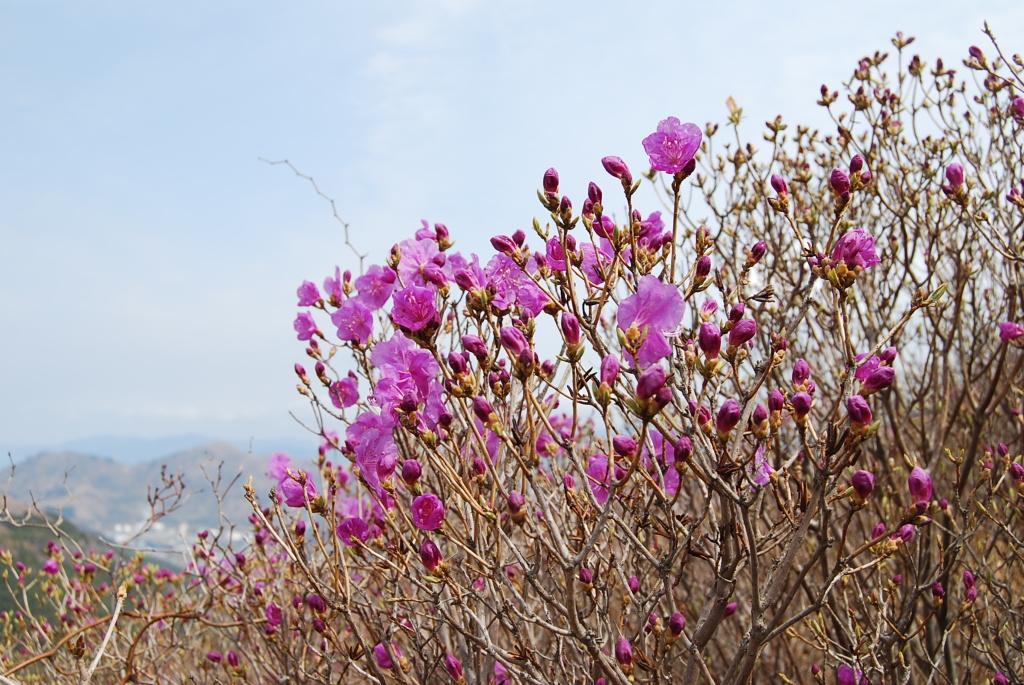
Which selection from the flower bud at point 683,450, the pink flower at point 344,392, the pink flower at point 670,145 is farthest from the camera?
the pink flower at point 344,392

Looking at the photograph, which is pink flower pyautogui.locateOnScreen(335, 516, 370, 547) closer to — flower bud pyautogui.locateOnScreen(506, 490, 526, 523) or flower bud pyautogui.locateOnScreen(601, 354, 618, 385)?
flower bud pyautogui.locateOnScreen(506, 490, 526, 523)

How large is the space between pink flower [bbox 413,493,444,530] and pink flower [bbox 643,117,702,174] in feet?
3.41

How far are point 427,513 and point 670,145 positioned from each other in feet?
3.75

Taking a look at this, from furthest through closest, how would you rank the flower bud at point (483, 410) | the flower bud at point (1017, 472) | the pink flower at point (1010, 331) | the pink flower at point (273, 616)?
the pink flower at point (273, 616)
the pink flower at point (1010, 331)
the flower bud at point (1017, 472)
the flower bud at point (483, 410)

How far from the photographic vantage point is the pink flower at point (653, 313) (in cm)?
146

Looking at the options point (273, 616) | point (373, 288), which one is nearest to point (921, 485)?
point (373, 288)

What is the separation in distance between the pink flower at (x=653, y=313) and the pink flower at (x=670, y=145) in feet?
1.56

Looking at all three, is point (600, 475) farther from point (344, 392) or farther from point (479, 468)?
point (344, 392)

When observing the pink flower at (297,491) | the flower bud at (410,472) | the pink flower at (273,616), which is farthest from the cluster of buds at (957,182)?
the pink flower at (273,616)

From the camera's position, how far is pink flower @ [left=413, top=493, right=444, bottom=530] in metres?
1.64

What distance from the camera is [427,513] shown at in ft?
5.44

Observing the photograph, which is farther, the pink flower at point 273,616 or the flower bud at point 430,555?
the pink flower at point 273,616

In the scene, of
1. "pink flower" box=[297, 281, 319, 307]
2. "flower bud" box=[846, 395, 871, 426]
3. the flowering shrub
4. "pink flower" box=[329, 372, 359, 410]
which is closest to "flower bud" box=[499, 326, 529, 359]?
the flowering shrub

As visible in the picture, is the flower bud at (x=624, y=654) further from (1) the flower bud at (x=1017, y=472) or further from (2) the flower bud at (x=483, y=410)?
(1) the flower bud at (x=1017, y=472)
